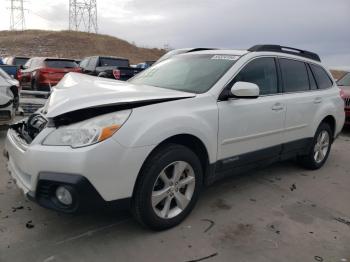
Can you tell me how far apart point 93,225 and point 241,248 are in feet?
4.42

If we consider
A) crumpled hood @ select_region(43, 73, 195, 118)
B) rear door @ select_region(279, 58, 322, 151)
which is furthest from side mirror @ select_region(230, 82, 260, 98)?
rear door @ select_region(279, 58, 322, 151)

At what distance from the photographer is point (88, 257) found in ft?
9.45

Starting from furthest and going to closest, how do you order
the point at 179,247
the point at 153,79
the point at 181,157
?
1. the point at 153,79
2. the point at 181,157
3. the point at 179,247

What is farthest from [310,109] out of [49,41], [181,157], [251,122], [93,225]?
[49,41]

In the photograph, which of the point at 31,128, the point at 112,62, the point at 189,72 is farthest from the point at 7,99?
the point at 112,62

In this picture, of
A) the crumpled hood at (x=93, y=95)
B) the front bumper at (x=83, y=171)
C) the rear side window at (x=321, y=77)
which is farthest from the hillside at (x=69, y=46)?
the front bumper at (x=83, y=171)

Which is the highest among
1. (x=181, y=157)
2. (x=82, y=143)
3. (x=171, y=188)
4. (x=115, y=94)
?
(x=115, y=94)

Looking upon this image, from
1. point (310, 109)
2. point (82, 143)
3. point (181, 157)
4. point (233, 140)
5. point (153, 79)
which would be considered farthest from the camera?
point (310, 109)

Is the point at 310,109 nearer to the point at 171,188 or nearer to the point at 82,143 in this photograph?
A: the point at 171,188

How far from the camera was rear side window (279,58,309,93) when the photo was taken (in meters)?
4.65

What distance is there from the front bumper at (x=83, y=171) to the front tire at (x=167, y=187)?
13cm

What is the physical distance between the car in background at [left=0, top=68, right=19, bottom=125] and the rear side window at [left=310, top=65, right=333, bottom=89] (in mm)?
4955

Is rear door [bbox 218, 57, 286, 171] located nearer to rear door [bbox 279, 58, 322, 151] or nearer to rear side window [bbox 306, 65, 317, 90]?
rear door [bbox 279, 58, 322, 151]

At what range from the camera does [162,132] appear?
3.08 meters
